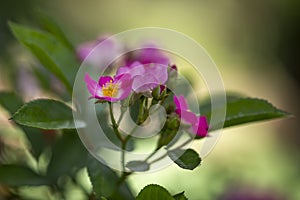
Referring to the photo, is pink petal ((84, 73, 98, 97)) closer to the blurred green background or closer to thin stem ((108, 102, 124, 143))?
thin stem ((108, 102, 124, 143))

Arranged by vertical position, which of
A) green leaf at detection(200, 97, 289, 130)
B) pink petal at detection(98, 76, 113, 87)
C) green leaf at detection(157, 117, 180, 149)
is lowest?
green leaf at detection(157, 117, 180, 149)

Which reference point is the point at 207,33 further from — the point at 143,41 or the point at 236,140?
the point at 143,41

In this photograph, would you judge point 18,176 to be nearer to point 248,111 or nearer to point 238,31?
point 248,111

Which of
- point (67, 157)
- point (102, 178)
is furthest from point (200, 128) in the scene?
point (67, 157)

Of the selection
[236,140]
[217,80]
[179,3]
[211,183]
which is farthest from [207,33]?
[217,80]

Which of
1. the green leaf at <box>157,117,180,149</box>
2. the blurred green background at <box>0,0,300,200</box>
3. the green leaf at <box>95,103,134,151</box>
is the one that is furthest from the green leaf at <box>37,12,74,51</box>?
the blurred green background at <box>0,0,300,200</box>
